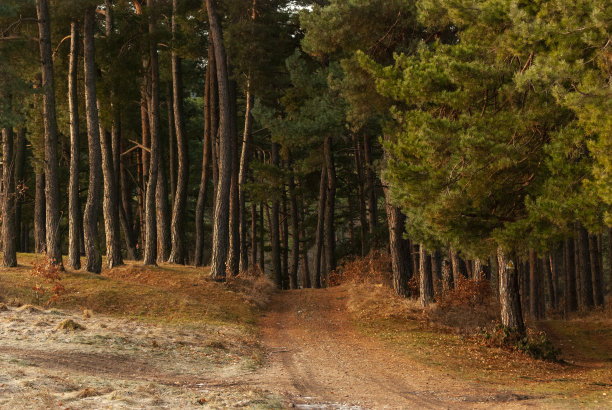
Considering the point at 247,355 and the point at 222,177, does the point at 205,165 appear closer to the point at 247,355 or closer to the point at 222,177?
the point at 222,177

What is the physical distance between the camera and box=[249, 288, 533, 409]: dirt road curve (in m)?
8.66

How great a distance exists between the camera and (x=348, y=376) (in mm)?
10445

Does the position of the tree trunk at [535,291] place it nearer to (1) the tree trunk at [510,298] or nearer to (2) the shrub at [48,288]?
(1) the tree trunk at [510,298]

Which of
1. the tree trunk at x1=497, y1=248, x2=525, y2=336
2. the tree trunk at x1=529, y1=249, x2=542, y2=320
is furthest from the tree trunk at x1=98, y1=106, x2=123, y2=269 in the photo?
the tree trunk at x1=529, y1=249, x2=542, y2=320

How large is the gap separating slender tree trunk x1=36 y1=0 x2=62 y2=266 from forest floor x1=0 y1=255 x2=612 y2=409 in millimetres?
1155

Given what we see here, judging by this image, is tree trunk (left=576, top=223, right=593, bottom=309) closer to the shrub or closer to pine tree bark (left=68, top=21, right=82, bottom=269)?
pine tree bark (left=68, top=21, right=82, bottom=269)

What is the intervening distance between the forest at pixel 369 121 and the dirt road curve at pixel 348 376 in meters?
3.08

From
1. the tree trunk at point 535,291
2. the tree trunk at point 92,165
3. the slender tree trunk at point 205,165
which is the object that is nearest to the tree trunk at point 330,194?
the slender tree trunk at point 205,165

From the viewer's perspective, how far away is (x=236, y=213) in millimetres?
23422

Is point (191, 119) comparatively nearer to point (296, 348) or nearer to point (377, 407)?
point (296, 348)

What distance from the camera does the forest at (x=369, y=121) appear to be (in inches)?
418

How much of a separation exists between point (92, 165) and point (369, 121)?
10148 millimetres

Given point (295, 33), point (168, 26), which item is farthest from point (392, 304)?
point (168, 26)

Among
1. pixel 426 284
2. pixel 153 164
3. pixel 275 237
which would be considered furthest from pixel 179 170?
pixel 426 284
